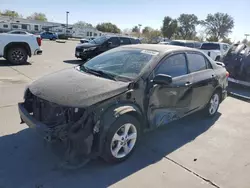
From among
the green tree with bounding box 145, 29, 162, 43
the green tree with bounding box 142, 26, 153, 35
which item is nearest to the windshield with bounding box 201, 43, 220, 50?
the green tree with bounding box 145, 29, 162, 43

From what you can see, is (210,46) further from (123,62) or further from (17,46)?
(123,62)

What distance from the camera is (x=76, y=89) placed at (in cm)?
318

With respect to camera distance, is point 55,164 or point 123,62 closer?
point 55,164

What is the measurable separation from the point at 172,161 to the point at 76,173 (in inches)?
55.6

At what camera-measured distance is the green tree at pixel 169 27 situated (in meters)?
66.4

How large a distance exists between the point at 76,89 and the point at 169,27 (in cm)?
6753

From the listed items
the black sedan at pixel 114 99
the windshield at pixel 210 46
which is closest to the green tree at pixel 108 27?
the windshield at pixel 210 46

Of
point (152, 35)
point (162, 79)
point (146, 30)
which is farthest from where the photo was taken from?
point (146, 30)

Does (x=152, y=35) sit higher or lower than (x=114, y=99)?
higher

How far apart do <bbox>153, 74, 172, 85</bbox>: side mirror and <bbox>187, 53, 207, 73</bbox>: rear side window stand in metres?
1.15

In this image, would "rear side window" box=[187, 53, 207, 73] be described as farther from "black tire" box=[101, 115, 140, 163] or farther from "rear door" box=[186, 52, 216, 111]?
"black tire" box=[101, 115, 140, 163]

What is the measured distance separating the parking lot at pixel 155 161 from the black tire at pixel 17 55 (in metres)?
6.18

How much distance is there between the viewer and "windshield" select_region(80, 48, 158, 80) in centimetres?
366

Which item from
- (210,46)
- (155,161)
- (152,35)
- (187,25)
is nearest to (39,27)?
(152,35)
